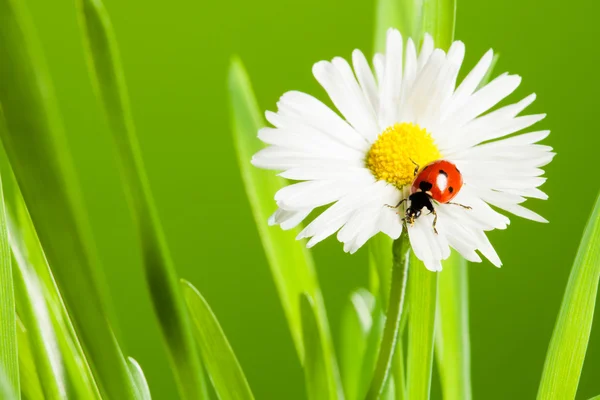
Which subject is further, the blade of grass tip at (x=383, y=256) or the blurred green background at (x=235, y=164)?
the blurred green background at (x=235, y=164)

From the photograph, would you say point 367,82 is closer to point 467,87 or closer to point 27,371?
point 467,87

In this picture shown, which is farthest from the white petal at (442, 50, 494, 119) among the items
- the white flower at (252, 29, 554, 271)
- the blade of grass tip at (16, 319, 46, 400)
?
the blade of grass tip at (16, 319, 46, 400)

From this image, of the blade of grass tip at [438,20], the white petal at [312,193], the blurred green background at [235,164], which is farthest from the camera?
the blurred green background at [235,164]

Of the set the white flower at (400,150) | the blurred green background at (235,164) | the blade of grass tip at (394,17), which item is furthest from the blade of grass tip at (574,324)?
the blurred green background at (235,164)

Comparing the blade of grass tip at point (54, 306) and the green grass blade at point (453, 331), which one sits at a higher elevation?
the blade of grass tip at point (54, 306)

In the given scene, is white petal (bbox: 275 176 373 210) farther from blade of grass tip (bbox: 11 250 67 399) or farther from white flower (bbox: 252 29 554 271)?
blade of grass tip (bbox: 11 250 67 399)

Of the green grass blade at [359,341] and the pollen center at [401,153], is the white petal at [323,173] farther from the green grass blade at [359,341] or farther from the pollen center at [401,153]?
the green grass blade at [359,341]
